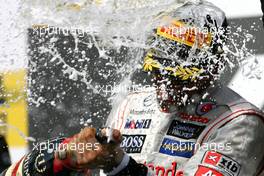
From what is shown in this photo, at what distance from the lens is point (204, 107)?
1.71 metres

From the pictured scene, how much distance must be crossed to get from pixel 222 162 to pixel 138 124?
34 centimetres

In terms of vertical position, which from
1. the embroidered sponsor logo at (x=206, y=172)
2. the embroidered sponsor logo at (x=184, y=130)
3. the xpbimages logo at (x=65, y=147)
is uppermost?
the xpbimages logo at (x=65, y=147)

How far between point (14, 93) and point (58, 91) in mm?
220

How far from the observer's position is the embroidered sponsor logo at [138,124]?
183cm

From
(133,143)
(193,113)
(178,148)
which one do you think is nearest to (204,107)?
(193,113)

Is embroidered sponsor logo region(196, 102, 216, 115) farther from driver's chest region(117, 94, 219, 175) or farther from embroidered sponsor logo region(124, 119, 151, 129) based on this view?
embroidered sponsor logo region(124, 119, 151, 129)

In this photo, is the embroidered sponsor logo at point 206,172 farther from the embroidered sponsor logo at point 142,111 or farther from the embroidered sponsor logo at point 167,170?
the embroidered sponsor logo at point 142,111

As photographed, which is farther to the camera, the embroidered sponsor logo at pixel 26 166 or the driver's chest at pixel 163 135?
the driver's chest at pixel 163 135

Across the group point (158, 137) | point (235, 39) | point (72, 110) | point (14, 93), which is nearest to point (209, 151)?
point (158, 137)

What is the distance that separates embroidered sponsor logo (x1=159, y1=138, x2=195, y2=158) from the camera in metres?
1.70

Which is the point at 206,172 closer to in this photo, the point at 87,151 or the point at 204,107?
the point at 204,107

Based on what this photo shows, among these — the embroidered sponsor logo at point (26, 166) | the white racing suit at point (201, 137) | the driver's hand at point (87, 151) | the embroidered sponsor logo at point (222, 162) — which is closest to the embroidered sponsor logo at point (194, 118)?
the white racing suit at point (201, 137)

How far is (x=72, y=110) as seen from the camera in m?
2.55

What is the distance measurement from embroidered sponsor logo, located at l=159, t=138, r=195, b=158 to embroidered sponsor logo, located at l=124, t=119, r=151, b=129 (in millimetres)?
110
